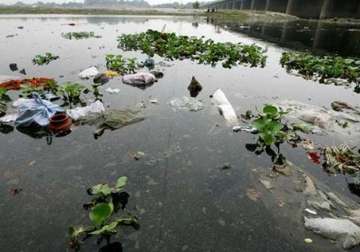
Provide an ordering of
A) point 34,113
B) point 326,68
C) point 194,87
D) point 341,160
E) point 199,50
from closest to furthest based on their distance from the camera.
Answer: point 341,160, point 34,113, point 194,87, point 326,68, point 199,50

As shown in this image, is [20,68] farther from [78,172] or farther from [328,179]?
[328,179]

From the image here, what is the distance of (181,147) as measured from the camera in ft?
12.4

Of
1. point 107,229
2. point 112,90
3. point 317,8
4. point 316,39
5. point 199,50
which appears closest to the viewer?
point 107,229

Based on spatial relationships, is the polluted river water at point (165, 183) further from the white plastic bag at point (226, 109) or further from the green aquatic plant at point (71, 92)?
the green aquatic plant at point (71, 92)

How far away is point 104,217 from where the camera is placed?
7.36 ft

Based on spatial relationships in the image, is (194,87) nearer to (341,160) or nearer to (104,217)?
(341,160)

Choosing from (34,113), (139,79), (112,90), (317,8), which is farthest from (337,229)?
(317,8)

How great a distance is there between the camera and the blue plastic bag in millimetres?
4211

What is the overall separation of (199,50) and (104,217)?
9.44 metres

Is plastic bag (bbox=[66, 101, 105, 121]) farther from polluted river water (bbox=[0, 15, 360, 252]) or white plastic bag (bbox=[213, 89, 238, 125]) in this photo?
white plastic bag (bbox=[213, 89, 238, 125])

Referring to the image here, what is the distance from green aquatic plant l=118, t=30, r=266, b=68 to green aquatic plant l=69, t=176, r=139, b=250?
→ 6.65 metres

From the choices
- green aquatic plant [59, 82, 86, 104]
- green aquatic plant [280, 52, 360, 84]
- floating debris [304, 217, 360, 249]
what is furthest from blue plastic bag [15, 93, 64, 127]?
green aquatic plant [280, 52, 360, 84]

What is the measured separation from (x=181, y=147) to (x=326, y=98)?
3.95 meters

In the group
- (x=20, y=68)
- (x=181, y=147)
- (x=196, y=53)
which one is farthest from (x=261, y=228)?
(x=196, y=53)
